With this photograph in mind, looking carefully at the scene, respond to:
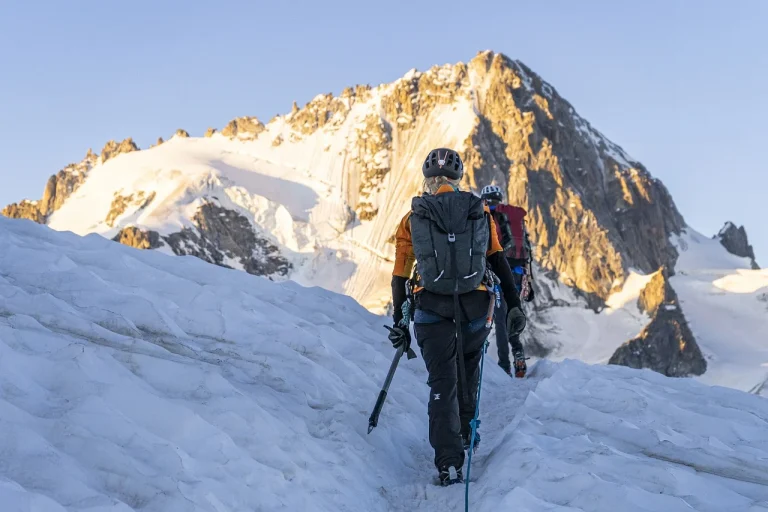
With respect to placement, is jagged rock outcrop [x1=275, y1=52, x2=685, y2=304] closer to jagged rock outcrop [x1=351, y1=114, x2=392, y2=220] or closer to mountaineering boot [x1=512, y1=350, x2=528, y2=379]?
jagged rock outcrop [x1=351, y1=114, x2=392, y2=220]

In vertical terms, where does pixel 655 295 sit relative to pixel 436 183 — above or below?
below

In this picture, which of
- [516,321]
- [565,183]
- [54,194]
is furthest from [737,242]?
[516,321]

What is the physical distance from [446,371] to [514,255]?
6257 mm

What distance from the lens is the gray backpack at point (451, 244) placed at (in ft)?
19.6

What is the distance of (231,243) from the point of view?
13650cm

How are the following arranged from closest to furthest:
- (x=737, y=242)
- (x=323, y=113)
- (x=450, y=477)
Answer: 1. (x=450, y=477)
2. (x=737, y=242)
3. (x=323, y=113)

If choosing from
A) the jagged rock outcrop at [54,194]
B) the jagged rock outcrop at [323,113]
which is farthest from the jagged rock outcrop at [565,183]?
the jagged rock outcrop at [54,194]

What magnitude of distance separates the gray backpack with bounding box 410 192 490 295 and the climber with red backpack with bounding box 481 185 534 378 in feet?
17.9

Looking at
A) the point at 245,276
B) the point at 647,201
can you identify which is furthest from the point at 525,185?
the point at 245,276

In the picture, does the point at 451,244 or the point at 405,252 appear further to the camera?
the point at 405,252

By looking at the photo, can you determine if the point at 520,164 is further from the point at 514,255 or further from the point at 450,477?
the point at 450,477

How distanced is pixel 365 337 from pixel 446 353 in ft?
13.3

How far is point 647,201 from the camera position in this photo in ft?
469

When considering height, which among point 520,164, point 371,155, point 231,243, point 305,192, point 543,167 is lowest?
point 231,243
